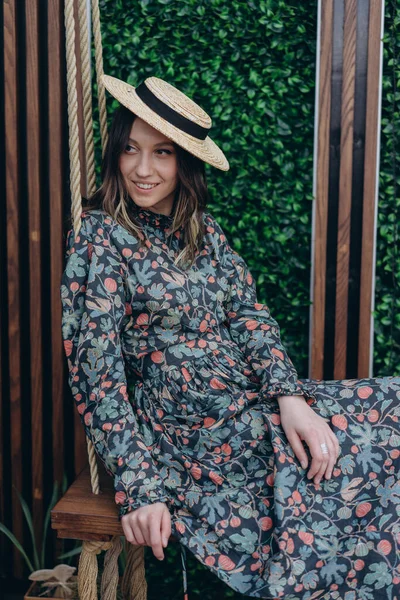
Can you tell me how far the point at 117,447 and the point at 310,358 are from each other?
3.80 feet

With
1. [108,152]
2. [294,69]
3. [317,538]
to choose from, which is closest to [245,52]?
[294,69]

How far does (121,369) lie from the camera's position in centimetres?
190

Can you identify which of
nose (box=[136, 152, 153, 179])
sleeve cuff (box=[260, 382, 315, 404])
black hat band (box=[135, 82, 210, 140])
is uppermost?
black hat band (box=[135, 82, 210, 140])

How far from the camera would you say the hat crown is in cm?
201

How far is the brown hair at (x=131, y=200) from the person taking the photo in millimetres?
2051

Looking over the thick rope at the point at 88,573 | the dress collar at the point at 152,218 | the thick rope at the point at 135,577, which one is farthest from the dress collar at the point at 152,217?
the thick rope at the point at 135,577

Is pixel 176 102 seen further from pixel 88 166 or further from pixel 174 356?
pixel 174 356

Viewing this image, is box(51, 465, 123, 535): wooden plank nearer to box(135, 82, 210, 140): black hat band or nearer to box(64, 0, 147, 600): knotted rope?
box(64, 0, 147, 600): knotted rope

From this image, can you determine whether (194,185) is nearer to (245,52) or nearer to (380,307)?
(245,52)

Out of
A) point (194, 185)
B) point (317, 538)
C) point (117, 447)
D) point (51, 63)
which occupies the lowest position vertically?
point (317, 538)

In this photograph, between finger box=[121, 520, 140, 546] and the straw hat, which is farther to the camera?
the straw hat

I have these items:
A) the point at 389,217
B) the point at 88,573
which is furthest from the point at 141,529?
the point at 389,217

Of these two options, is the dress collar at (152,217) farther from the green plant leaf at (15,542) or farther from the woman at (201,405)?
the green plant leaf at (15,542)

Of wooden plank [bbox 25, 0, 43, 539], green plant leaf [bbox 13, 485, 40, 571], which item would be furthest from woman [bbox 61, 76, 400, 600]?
green plant leaf [bbox 13, 485, 40, 571]
